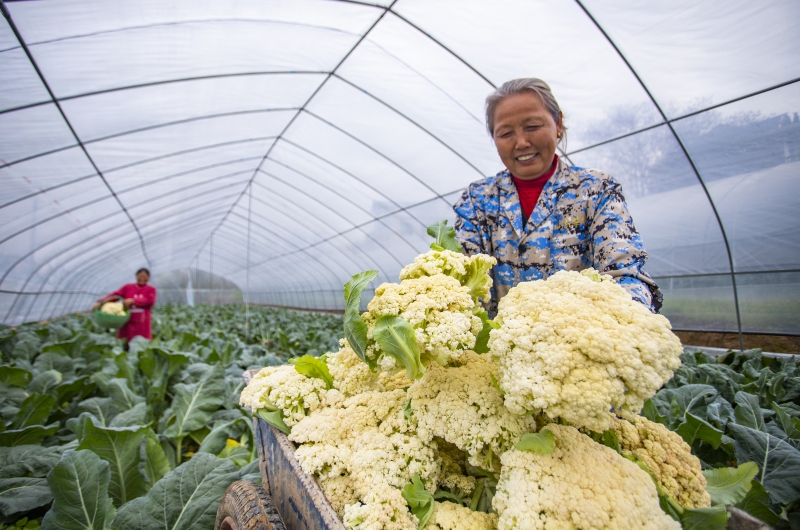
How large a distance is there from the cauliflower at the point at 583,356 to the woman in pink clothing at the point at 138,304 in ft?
27.2

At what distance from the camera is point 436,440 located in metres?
1.17

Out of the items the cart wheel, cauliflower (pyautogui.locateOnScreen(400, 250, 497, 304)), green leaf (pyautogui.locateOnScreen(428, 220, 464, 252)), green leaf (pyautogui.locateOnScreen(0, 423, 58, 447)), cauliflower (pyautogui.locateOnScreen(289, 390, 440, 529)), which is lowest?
green leaf (pyautogui.locateOnScreen(0, 423, 58, 447))

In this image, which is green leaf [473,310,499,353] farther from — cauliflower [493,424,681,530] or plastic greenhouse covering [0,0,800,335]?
plastic greenhouse covering [0,0,800,335]

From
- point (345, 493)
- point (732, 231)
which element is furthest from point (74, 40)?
point (732, 231)

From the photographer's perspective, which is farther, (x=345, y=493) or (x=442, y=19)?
(x=442, y=19)

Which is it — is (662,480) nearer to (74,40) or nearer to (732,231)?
(74,40)

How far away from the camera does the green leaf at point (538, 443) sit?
0.93m

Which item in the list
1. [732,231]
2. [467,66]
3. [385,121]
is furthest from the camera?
[385,121]

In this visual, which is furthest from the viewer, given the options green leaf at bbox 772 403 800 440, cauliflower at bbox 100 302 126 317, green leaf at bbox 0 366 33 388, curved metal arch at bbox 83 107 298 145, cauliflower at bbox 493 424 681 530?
cauliflower at bbox 100 302 126 317

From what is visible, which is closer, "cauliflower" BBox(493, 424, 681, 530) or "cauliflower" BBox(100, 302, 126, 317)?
"cauliflower" BBox(493, 424, 681, 530)

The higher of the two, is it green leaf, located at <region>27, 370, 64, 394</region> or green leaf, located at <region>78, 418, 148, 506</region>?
green leaf, located at <region>27, 370, 64, 394</region>

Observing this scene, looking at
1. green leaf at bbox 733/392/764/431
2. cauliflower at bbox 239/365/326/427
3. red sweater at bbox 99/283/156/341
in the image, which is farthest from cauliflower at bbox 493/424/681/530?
red sweater at bbox 99/283/156/341

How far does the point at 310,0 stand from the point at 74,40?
2768 mm

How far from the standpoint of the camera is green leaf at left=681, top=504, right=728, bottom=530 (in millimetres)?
833
